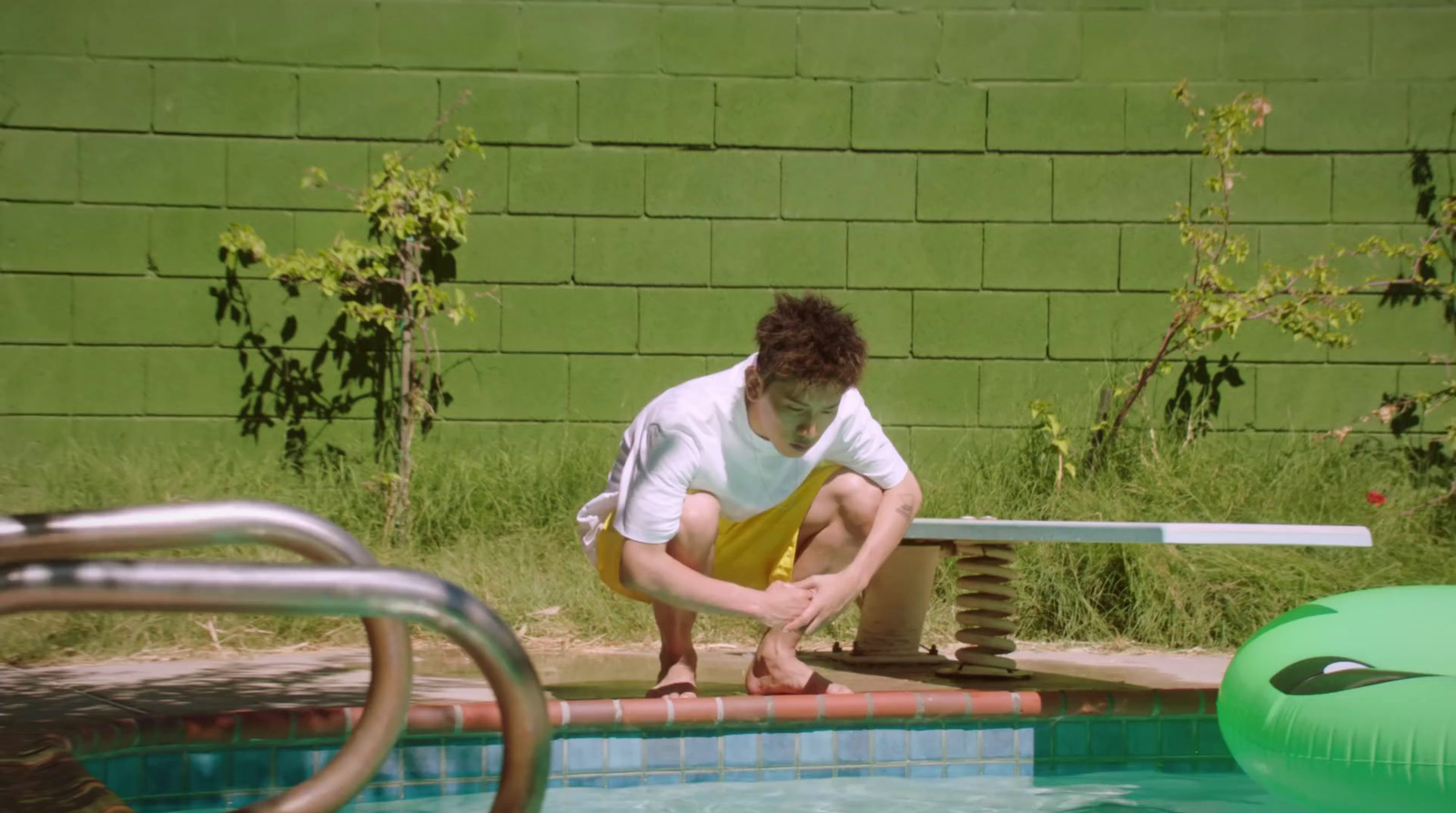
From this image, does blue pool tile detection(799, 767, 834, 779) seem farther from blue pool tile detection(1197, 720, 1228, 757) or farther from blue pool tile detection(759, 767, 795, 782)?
blue pool tile detection(1197, 720, 1228, 757)

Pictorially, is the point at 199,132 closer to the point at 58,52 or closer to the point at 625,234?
the point at 58,52

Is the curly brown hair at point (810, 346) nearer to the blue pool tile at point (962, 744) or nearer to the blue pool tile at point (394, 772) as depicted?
the blue pool tile at point (962, 744)

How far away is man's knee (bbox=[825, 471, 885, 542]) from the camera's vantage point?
382 centimetres

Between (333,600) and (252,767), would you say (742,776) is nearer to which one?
(252,767)

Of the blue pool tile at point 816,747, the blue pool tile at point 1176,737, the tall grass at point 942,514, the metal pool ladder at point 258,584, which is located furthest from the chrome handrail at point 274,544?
the tall grass at point 942,514

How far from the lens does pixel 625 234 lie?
6.28 meters

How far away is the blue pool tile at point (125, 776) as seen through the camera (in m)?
3.09

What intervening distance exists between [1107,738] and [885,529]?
0.75m

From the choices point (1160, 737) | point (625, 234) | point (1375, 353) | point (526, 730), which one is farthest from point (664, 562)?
point (1375, 353)

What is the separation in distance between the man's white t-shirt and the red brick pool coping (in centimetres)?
42

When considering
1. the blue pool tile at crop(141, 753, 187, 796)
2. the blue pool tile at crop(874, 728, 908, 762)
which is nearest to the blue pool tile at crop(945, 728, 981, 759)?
the blue pool tile at crop(874, 728, 908, 762)

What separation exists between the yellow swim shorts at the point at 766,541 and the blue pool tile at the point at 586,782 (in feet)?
1.77

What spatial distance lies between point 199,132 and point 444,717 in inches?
148

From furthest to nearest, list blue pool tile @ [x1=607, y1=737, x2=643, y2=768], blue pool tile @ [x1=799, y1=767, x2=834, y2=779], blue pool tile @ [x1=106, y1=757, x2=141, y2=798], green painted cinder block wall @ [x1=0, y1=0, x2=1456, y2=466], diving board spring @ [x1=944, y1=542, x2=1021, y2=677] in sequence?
1. green painted cinder block wall @ [x1=0, y1=0, x2=1456, y2=466]
2. diving board spring @ [x1=944, y1=542, x2=1021, y2=677]
3. blue pool tile @ [x1=799, y1=767, x2=834, y2=779]
4. blue pool tile @ [x1=607, y1=737, x2=643, y2=768]
5. blue pool tile @ [x1=106, y1=757, x2=141, y2=798]
